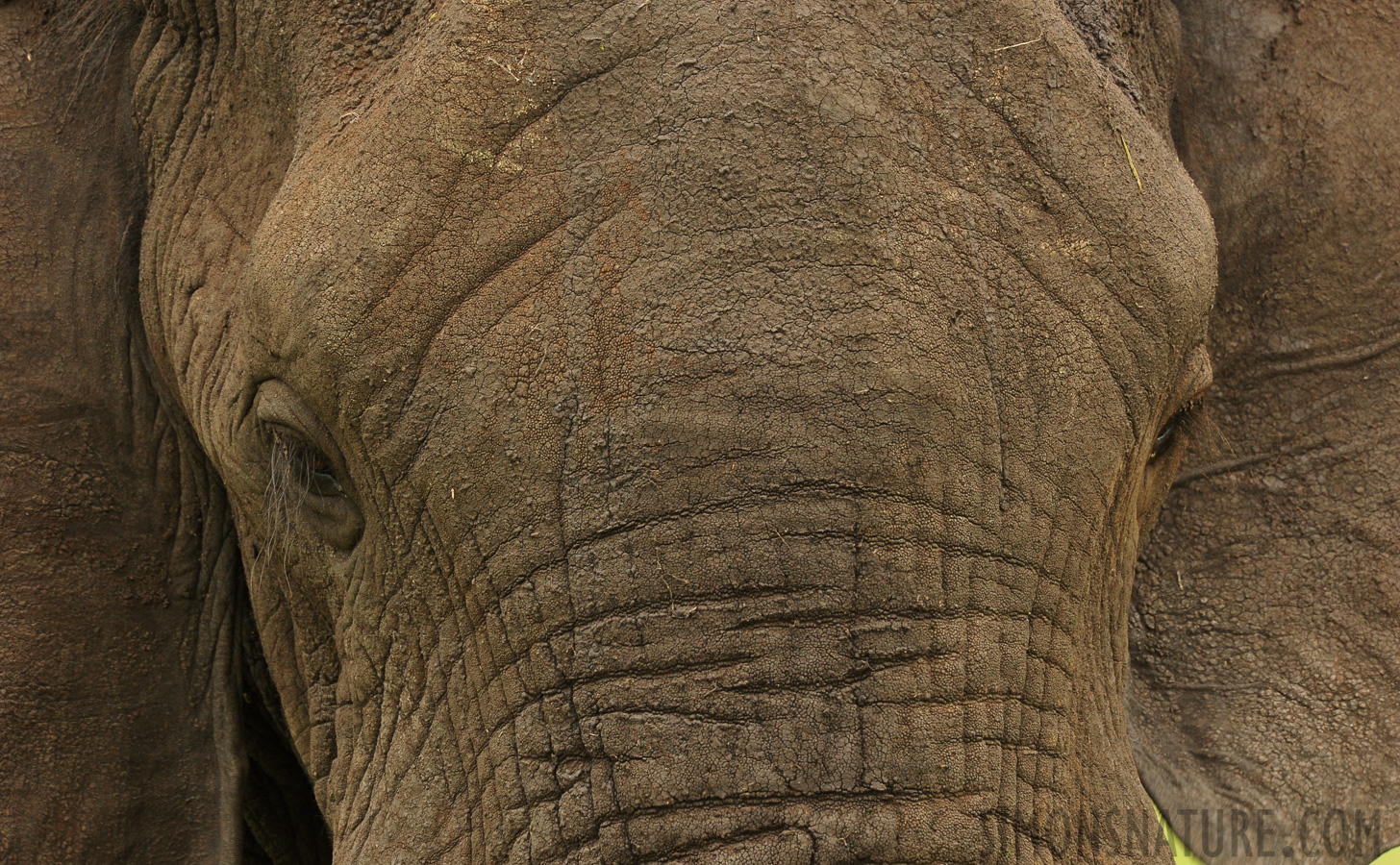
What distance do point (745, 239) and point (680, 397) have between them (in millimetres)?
175

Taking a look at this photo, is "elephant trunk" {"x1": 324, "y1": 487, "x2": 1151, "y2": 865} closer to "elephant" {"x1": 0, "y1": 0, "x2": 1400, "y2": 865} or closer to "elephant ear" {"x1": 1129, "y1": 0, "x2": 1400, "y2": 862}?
"elephant" {"x1": 0, "y1": 0, "x2": 1400, "y2": 865}

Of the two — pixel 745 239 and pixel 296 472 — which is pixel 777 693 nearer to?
pixel 745 239

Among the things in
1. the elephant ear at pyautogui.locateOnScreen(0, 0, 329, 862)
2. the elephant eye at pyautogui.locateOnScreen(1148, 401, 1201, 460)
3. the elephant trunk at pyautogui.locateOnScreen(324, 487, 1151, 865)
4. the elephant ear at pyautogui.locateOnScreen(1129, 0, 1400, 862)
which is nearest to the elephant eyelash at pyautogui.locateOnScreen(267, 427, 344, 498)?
the elephant trunk at pyautogui.locateOnScreen(324, 487, 1151, 865)

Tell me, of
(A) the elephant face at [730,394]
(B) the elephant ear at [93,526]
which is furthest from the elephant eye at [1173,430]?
(B) the elephant ear at [93,526]

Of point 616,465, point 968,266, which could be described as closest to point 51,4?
point 616,465

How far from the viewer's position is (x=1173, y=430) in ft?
6.72

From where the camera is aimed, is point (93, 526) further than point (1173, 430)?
Yes

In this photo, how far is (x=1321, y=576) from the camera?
2410 mm

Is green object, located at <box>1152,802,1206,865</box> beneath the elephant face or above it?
beneath

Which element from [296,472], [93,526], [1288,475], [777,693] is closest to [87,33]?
[93,526]

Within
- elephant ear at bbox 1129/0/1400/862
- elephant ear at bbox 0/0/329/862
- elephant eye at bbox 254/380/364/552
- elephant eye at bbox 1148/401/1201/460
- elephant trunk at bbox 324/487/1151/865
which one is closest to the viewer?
elephant trunk at bbox 324/487/1151/865

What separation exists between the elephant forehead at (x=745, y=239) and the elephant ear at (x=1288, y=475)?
2.24 ft

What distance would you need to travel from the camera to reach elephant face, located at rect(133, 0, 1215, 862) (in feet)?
5.12

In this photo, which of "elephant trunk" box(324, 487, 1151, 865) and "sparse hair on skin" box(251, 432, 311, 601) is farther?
"sparse hair on skin" box(251, 432, 311, 601)
